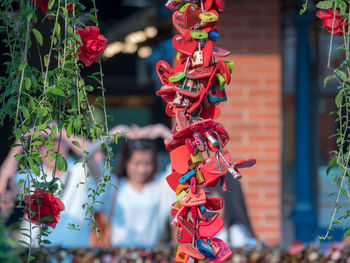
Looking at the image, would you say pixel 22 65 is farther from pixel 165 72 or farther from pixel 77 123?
pixel 165 72

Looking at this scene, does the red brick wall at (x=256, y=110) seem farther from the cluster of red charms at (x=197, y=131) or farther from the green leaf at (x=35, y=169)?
the green leaf at (x=35, y=169)

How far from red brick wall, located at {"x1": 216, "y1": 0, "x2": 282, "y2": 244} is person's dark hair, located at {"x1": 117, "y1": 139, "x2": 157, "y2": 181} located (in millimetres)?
583

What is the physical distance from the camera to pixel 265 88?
462 centimetres

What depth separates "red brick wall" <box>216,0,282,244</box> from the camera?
4582mm

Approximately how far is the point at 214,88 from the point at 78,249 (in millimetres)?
1682

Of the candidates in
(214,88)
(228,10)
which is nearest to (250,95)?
(228,10)

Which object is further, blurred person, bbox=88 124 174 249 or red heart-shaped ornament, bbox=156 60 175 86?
blurred person, bbox=88 124 174 249

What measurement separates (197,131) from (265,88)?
3.01 meters

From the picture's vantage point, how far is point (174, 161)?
1729 millimetres

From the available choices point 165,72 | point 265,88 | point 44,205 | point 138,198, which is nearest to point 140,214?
point 138,198

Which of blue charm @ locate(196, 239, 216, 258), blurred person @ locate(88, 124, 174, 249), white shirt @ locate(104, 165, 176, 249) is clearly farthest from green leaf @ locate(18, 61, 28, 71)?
white shirt @ locate(104, 165, 176, 249)

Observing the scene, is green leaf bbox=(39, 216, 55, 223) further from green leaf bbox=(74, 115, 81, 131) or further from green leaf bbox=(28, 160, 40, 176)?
green leaf bbox=(74, 115, 81, 131)

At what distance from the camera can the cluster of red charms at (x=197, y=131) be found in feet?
5.56

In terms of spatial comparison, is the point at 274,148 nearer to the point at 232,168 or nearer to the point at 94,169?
the point at 94,169
